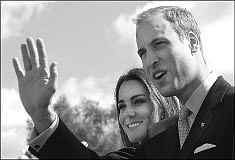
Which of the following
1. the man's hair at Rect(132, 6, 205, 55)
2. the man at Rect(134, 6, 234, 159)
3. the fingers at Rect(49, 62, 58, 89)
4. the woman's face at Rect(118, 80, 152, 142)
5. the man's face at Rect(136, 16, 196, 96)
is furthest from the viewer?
the woman's face at Rect(118, 80, 152, 142)

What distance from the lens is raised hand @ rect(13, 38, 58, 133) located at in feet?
9.08

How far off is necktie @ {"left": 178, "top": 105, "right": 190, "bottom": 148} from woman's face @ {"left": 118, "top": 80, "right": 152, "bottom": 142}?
2.24 meters

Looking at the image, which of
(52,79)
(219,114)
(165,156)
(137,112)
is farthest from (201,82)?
(137,112)

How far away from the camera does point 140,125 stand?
5.93 metres

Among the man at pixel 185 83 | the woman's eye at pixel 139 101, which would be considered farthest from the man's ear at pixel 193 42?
the woman's eye at pixel 139 101

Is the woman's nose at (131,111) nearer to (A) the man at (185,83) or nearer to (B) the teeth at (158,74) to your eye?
(A) the man at (185,83)

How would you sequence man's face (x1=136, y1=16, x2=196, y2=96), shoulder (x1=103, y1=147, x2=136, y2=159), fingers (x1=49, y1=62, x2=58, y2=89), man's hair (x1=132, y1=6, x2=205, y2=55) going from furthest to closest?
1. shoulder (x1=103, y1=147, x2=136, y2=159)
2. man's hair (x1=132, y1=6, x2=205, y2=55)
3. man's face (x1=136, y1=16, x2=196, y2=96)
4. fingers (x1=49, y1=62, x2=58, y2=89)

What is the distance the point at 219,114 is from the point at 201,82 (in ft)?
1.16

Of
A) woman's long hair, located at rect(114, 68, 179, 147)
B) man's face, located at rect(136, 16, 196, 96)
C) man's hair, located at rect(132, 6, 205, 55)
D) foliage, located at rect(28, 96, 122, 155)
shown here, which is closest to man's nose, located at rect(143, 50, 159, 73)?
man's face, located at rect(136, 16, 196, 96)

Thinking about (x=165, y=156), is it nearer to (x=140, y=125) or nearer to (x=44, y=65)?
(x=44, y=65)

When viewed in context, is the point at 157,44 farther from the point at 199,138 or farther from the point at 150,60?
the point at 199,138

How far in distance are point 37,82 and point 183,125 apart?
1307mm

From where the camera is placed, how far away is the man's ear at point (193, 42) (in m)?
3.61

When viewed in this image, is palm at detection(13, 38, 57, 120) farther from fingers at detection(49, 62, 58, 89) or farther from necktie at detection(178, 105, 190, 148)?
necktie at detection(178, 105, 190, 148)
